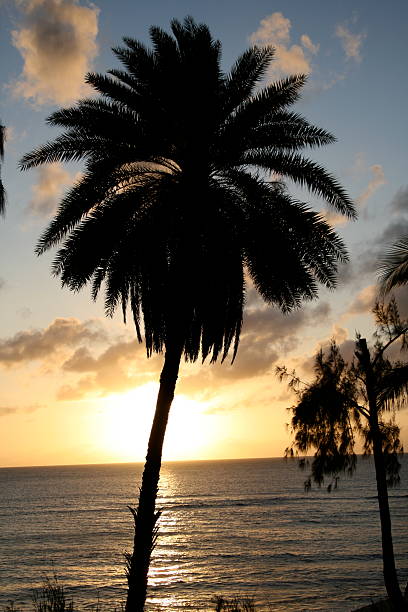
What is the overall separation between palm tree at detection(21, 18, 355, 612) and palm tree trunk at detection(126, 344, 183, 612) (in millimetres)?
60

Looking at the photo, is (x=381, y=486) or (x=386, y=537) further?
(x=381, y=486)

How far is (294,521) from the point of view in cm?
6912

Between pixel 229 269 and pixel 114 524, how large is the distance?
64.4 m

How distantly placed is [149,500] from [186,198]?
24.4 ft

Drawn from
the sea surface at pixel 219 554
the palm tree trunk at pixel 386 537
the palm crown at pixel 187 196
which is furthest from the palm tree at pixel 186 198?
the sea surface at pixel 219 554

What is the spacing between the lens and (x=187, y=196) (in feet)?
48.6

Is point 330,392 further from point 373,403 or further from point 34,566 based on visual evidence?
point 34,566

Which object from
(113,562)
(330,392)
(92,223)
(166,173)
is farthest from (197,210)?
(113,562)

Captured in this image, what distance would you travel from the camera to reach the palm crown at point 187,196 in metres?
14.8

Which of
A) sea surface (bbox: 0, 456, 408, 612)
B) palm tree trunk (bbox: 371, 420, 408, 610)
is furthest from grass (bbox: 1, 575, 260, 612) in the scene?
palm tree trunk (bbox: 371, 420, 408, 610)

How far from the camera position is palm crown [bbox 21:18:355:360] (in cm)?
1484

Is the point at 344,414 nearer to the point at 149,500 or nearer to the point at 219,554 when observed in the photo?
the point at 149,500

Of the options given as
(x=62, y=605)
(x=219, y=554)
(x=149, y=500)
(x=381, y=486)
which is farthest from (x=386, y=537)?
(x=219, y=554)

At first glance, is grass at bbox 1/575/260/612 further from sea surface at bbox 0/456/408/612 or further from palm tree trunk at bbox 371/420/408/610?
palm tree trunk at bbox 371/420/408/610
